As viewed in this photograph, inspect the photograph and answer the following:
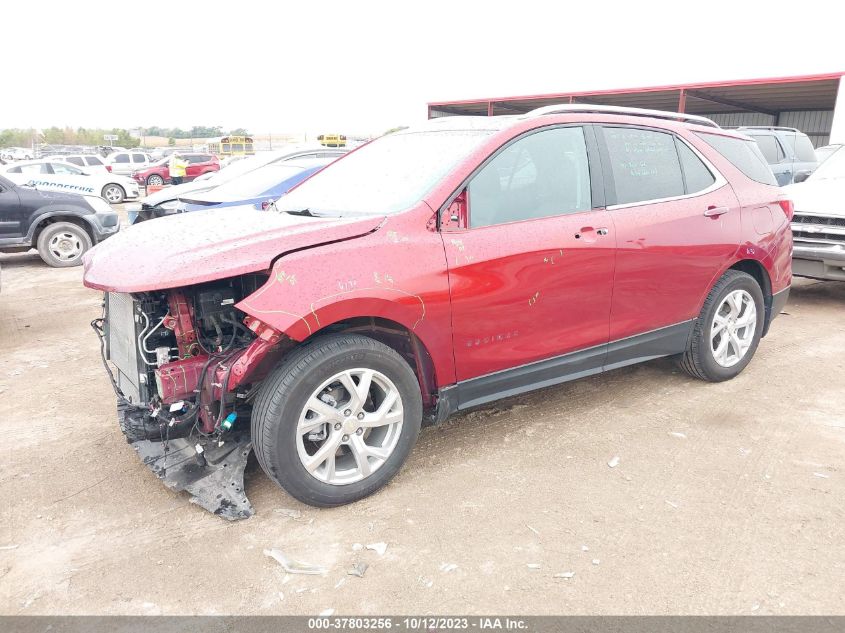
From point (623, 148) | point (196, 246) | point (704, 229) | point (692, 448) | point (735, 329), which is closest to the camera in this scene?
point (196, 246)

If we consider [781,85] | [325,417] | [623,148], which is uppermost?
[781,85]

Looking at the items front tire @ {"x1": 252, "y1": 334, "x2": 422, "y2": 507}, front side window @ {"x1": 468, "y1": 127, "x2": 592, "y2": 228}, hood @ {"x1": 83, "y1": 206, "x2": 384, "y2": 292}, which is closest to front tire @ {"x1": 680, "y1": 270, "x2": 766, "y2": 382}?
front side window @ {"x1": 468, "y1": 127, "x2": 592, "y2": 228}

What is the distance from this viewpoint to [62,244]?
9.66 meters

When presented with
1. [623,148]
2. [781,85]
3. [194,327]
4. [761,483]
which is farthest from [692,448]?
[781,85]

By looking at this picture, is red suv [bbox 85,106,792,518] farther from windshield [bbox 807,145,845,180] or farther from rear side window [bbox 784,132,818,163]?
rear side window [bbox 784,132,818,163]

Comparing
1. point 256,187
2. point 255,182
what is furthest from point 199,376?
point 255,182

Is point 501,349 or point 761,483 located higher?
point 501,349

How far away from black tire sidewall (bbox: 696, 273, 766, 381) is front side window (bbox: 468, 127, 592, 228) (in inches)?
52.6

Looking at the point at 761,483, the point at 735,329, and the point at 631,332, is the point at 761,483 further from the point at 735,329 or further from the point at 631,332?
the point at 735,329

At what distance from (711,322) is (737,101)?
24.4m

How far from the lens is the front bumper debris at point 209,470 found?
9.97ft

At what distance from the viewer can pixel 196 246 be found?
9.61ft

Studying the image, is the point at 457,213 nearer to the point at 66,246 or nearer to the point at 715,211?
the point at 715,211

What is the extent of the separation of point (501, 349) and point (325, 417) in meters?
1.01
